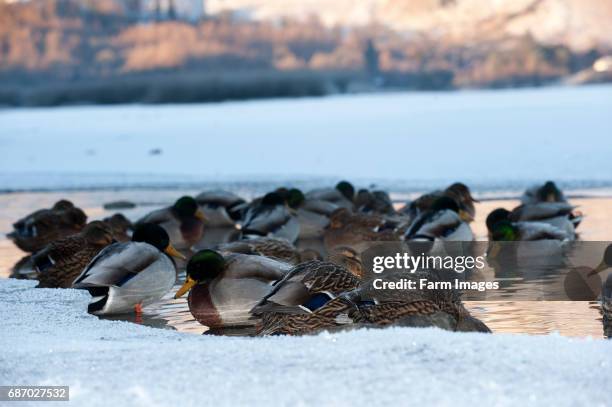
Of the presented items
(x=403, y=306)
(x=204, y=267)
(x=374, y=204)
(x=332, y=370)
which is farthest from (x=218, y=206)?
(x=332, y=370)

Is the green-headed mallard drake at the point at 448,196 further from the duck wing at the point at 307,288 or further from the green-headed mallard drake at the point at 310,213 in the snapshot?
the duck wing at the point at 307,288

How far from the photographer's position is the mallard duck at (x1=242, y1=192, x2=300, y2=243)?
908 centimetres

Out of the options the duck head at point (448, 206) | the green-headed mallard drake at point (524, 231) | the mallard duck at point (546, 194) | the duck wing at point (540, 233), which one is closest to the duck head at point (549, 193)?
the mallard duck at point (546, 194)

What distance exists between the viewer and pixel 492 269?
25.3 feet

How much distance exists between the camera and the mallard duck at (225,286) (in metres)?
5.78

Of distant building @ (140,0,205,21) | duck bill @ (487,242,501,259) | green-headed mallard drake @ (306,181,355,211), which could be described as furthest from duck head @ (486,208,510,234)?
distant building @ (140,0,205,21)

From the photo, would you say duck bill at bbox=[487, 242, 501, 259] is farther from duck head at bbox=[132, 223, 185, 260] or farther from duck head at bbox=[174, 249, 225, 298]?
duck head at bbox=[174, 249, 225, 298]

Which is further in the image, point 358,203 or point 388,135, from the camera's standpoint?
point 388,135

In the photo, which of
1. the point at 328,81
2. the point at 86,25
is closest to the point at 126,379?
the point at 328,81

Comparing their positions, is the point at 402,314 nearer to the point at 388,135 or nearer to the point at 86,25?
the point at 388,135

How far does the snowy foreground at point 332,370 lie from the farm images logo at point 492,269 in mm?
721

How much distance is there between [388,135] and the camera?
19594mm

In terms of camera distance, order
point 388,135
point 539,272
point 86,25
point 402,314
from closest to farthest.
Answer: point 402,314
point 539,272
point 388,135
point 86,25

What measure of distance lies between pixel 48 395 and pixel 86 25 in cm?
4507
